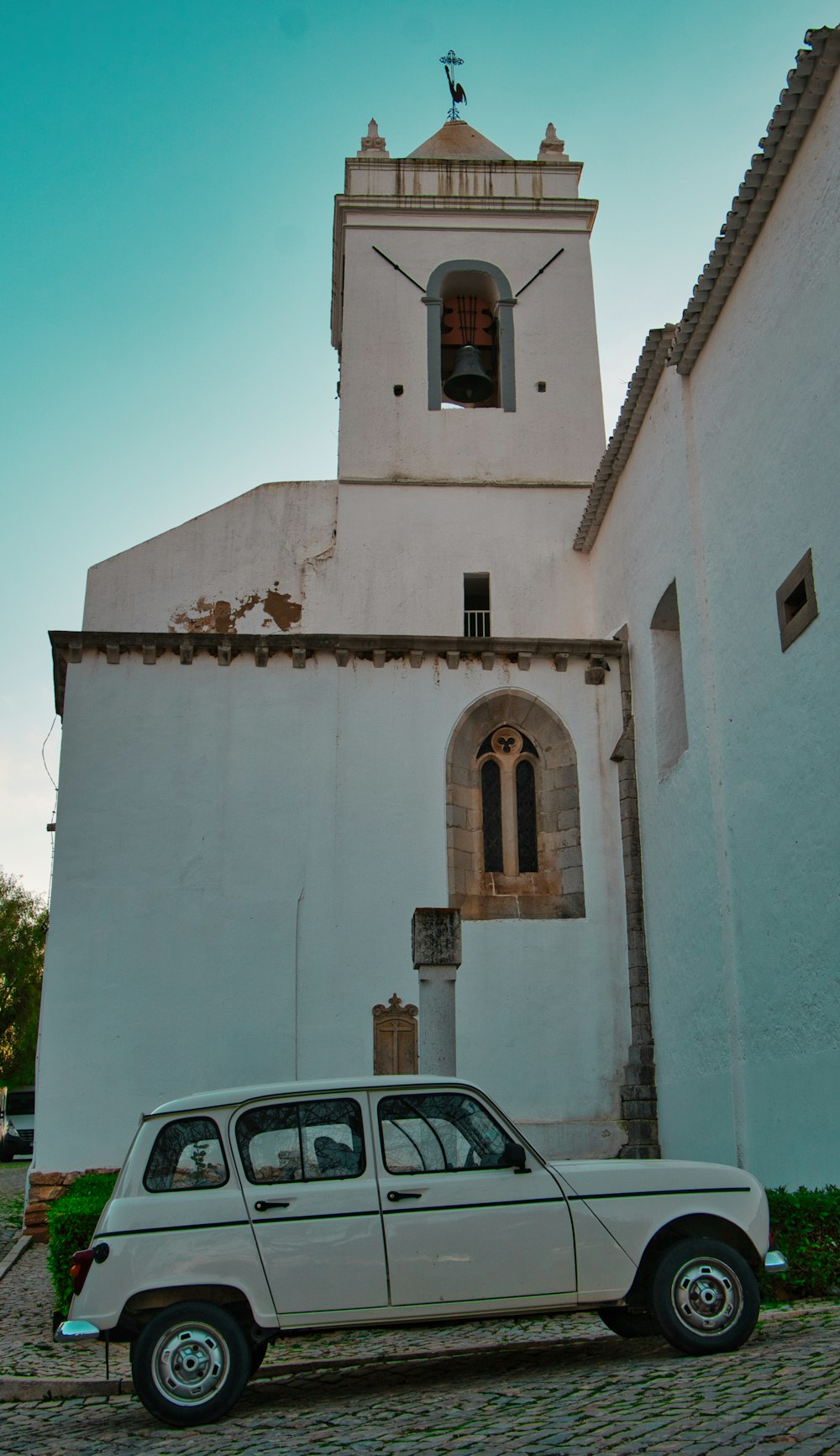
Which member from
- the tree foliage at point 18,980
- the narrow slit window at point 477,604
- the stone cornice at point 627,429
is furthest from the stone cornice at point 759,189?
the tree foliage at point 18,980

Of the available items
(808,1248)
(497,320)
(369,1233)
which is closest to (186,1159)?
(369,1233)

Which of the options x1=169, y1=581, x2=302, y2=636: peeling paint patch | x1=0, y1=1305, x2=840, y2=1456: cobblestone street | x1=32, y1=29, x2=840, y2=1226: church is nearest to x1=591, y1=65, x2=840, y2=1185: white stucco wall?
x1=32, y1=29, x2=840, y2=1226: church

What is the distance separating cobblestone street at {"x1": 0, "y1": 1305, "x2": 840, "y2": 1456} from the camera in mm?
4590

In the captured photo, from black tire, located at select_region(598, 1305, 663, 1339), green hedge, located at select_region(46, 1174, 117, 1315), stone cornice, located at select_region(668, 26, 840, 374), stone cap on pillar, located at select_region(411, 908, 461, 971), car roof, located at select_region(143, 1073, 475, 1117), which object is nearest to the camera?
car roof, located at select_region(143, 1073, 475, 1117)

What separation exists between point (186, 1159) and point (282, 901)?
8904 millimetres

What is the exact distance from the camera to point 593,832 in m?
15.5

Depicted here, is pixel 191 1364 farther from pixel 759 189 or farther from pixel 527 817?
pixel 527 817

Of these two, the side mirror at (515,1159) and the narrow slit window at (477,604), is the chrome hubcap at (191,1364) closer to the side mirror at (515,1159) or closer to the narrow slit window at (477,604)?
the side mirror at (515,1159)

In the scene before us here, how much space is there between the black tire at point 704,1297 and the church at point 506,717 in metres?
3.87

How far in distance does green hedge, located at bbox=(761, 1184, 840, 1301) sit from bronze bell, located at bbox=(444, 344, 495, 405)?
45.2 ft

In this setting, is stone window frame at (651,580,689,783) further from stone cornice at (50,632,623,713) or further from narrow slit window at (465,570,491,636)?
narrow slit window at (465,570,491,636)

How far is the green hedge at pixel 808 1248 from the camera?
7.59 m

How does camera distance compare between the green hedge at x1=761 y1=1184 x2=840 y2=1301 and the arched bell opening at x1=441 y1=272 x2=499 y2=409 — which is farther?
the arched bell opening at x1=441 y1=272 x2=499 y2=409

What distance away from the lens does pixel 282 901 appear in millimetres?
14922
